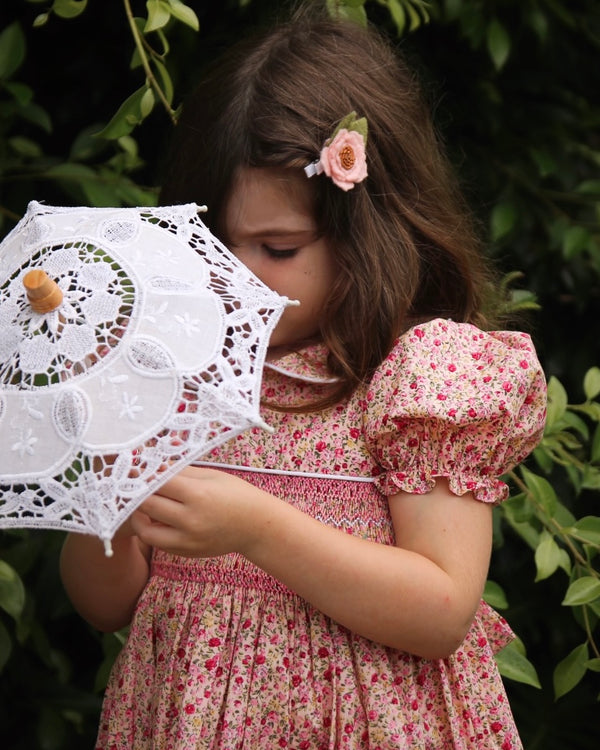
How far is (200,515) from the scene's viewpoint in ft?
3.51

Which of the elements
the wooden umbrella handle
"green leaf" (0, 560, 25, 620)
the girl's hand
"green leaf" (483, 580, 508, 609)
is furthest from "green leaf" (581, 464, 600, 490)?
the wooden umbrella handle

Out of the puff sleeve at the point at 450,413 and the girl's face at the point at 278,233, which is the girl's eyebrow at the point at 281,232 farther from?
the puff sleeve at the point at 450,413

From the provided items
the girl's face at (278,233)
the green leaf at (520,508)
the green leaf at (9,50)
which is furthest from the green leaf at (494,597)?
the green leaf at (9,50)

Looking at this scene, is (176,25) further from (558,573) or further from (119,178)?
(558,573)

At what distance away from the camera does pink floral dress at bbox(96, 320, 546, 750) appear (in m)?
1.19

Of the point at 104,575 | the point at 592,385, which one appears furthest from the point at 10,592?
the point at 592,385

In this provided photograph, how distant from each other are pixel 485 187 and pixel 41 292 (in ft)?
4.49

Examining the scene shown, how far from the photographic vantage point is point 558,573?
2092mm

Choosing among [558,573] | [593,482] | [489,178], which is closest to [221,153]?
[593,482]

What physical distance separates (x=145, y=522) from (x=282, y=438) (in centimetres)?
23

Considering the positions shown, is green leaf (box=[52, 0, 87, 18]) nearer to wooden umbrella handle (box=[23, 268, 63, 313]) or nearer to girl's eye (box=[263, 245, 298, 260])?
girl's eye (box=[263, 245, 298, 260])

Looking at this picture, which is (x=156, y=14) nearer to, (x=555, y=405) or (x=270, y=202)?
(x=270, y=202)

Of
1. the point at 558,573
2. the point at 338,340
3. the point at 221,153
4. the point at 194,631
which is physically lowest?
the point at 558,573

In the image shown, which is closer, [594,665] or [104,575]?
[104,575]
